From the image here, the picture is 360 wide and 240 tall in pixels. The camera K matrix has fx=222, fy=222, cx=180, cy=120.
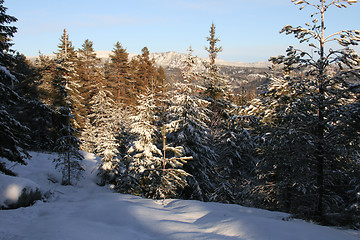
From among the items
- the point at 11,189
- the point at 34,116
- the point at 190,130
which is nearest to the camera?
the point at 11,189

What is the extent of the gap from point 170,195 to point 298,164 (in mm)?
6528

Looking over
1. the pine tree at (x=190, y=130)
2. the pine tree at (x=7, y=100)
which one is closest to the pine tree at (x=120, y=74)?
the pine tree at (x=190, y=130)

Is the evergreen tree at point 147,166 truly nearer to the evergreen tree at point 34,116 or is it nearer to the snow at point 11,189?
the snow at point 11,189

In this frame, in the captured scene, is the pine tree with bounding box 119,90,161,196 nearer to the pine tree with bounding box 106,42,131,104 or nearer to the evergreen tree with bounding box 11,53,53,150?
the evergreen tree with bounding box 11,53,53,150

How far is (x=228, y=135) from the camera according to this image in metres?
19.4

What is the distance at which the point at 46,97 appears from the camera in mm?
23828

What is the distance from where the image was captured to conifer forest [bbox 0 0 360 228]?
842 cm

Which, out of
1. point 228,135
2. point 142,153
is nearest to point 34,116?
point 142,153

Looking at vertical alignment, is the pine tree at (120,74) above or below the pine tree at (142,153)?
above

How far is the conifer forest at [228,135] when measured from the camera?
27.6 ft

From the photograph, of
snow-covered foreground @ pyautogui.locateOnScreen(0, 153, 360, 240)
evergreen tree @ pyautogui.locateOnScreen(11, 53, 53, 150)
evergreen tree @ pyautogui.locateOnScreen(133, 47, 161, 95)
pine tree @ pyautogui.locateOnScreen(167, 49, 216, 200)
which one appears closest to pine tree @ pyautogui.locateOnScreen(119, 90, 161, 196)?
pine tree @ pyautogui.locateOnScreen(167, 49, 216, 200)

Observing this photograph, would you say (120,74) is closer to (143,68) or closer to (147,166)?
(143,68)

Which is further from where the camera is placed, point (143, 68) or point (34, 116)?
point (143, 68)

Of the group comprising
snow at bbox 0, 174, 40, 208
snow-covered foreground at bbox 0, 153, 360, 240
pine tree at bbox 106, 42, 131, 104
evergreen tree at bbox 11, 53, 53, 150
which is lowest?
snow-covered foreground at bbox 0, 153, 360, 240
